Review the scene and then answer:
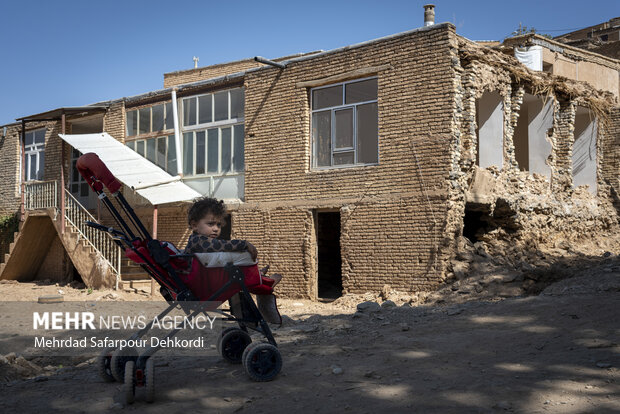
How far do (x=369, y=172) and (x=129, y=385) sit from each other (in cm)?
866

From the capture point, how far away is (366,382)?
13.3ft

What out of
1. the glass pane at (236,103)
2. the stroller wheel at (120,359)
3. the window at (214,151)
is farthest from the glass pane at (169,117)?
the stroller wheel at (120,359)

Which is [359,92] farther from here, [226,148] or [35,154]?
[35,154]

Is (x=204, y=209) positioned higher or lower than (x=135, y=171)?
lower

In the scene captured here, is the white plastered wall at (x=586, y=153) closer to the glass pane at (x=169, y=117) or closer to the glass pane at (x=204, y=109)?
the glass pane at (x=204, y=109)

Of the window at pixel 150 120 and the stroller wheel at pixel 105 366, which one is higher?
the window at pixel 150 120

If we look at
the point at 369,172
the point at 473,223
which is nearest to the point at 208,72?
the point at 369,172

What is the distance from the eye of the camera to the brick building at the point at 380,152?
10977mm

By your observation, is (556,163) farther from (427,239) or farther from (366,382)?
(366,382)

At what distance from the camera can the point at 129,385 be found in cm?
369

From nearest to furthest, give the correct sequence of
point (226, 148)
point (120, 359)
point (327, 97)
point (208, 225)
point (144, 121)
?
point (120, 359)
point (208, 225)
point (327, 97)
point (226, 148)
point (144, 121)

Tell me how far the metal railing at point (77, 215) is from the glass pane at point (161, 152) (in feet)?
7.66

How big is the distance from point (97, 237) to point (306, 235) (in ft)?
20.4

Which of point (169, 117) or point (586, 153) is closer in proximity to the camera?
point (586, 153)
